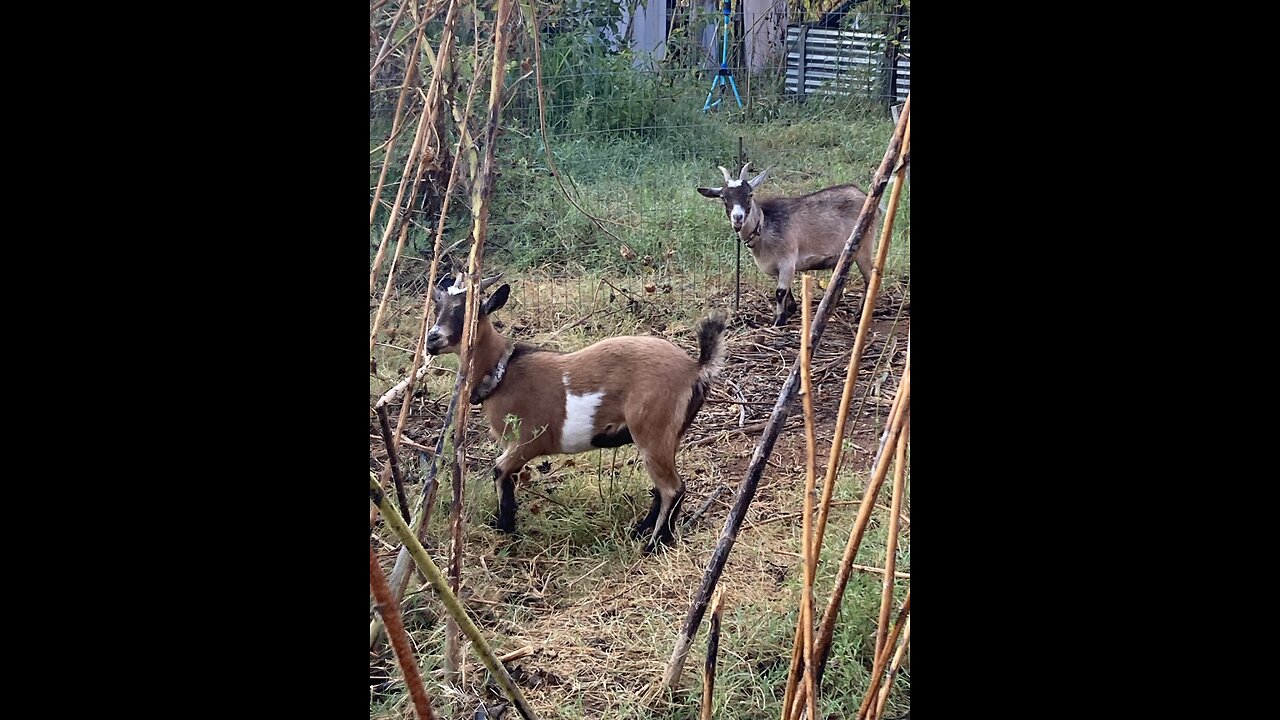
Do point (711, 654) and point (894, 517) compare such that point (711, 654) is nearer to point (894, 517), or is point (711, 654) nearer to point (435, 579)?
point (894, 517)

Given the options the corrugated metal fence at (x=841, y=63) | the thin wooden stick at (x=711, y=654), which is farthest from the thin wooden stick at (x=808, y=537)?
the corrugated metal fence at (x=841, y=63)

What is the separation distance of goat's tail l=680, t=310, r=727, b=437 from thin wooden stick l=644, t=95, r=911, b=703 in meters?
0.81

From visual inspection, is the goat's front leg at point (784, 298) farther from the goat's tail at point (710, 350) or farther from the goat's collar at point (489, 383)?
the goat's collar at point (489, 383)

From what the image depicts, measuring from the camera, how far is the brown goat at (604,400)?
2576mm

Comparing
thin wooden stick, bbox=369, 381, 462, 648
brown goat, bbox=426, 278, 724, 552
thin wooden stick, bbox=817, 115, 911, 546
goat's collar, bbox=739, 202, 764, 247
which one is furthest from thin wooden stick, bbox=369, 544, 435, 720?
goat's collar, bbox=739, 202, 764, 247

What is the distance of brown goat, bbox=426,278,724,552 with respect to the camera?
2.58 m

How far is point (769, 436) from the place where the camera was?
134 cm

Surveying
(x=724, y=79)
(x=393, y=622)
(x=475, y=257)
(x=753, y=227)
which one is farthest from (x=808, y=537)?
(x=724, y=79)

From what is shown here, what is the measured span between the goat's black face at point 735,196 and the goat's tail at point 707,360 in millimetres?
918

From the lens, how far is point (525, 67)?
11.6ft

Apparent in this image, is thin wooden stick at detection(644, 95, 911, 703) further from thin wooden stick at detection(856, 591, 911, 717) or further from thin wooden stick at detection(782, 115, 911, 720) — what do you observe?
thin wooden stick at detection(856, 591, 911, 717)

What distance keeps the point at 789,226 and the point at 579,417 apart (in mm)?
1384
